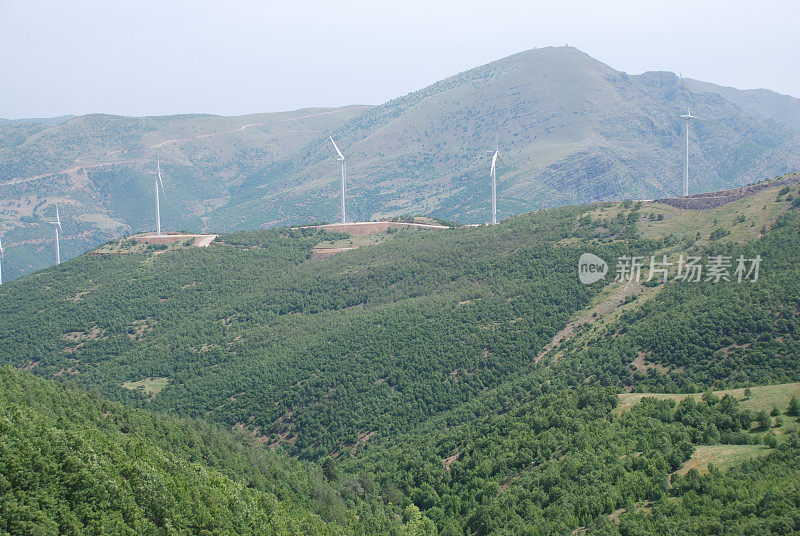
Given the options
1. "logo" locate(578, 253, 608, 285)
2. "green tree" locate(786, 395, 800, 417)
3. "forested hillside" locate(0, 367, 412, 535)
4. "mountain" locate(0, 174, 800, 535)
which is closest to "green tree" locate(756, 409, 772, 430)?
"mountain" locate(0, 174, 800, 535)

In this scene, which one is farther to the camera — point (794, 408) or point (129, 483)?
point (794, 408)

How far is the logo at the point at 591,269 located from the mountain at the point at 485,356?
3.19 feet

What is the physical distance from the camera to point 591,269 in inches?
3654

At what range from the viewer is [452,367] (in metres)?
83.2

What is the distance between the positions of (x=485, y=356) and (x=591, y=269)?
792 inches

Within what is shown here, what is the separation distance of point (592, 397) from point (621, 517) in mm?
18670

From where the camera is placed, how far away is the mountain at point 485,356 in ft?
144

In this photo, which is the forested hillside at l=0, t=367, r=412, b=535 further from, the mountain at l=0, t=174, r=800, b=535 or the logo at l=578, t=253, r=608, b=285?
the logo at l=578, t=253, r=608, b=285

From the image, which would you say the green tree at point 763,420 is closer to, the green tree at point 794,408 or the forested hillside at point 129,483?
the green tree at point 794,408

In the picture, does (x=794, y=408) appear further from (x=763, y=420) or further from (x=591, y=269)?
(x=591, y=269)

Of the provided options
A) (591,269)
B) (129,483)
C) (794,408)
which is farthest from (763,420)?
(591,269)

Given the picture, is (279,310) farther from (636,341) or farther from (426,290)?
(636,341)

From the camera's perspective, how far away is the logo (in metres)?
91.9

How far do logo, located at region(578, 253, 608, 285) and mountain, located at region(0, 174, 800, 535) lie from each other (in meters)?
0.97
